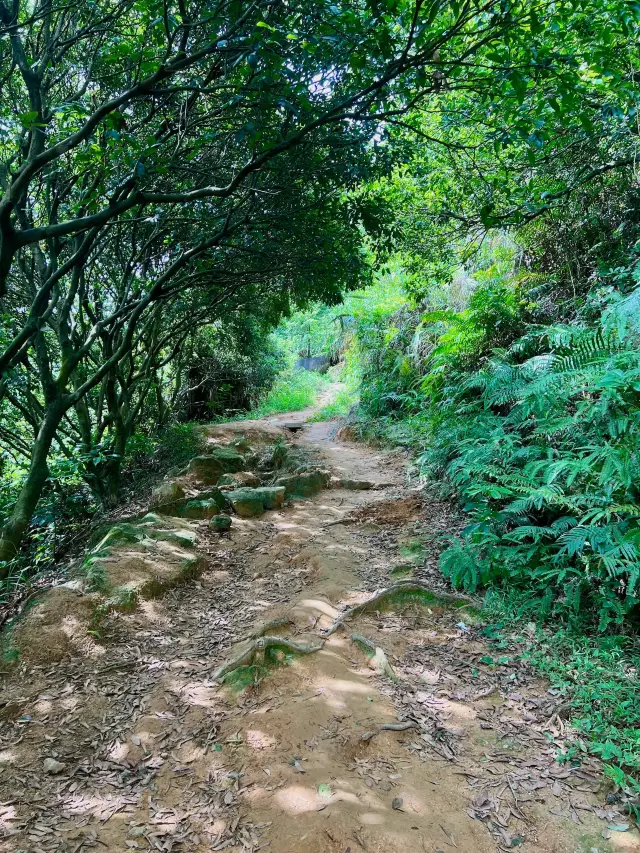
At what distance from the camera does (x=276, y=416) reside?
17.4 metres

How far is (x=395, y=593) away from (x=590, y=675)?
150cm

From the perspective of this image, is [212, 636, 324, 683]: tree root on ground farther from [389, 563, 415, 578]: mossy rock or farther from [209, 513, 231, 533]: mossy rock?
[209, 513, 231, 533]: mossy rock

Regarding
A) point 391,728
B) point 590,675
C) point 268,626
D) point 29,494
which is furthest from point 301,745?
point 29,494

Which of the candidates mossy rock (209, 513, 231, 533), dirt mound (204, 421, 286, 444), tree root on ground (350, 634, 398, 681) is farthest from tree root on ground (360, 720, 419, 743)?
dirt mound (204, 421, 286, 444)

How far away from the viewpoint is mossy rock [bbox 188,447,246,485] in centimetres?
833

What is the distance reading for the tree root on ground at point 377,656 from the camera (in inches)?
126

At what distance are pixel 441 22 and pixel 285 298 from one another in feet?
18.4

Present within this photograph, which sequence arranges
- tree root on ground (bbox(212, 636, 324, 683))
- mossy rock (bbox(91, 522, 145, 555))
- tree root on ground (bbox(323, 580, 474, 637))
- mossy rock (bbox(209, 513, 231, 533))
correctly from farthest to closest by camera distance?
mossy rock (bbox(209, 513, 231, 533)), mossy rock (bbox(91, 522, 145, 555)), tree root on ground (bbox(323, 580, 474, 637)), tree root on ground (bbox(212, 636, 324, 683))

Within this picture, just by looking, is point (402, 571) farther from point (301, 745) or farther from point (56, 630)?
point (56, 630)

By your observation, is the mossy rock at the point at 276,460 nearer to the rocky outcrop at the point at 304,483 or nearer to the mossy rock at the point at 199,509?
the rocky outcrop at the point at 304,483

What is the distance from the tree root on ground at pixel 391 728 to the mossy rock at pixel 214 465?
609cm

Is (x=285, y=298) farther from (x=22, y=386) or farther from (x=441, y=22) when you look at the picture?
(x=441, y=22)

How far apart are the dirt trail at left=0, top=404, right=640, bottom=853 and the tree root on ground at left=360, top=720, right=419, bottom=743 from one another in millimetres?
20

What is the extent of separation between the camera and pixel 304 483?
745 centimetres
